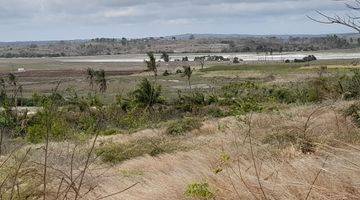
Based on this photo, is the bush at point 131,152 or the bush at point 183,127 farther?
the bush at point 183,127

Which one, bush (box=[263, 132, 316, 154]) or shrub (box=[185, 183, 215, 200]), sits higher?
shrub (box=[185, 183, 215, 200])

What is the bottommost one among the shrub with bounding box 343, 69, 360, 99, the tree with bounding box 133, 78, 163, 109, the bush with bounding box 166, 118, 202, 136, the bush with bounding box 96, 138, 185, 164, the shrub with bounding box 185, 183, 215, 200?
the tree with bounding box 133, 78, 163, 109

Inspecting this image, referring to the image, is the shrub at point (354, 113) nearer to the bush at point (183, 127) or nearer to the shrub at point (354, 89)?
the shrub at point (354, 89)

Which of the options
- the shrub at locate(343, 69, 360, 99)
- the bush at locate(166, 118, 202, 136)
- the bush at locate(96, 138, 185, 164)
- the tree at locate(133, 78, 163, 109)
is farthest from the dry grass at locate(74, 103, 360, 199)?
the tree at locate(133, 78, 163, 109)

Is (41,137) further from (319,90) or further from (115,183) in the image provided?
(319,90)

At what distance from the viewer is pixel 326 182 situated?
12.4ft

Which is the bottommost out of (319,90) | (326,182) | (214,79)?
(214,79)

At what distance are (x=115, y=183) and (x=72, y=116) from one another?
117ft

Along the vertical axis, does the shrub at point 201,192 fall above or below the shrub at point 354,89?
above

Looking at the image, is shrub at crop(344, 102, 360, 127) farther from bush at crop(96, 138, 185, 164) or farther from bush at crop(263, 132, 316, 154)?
bush at crop(96, 138, 185, 164)

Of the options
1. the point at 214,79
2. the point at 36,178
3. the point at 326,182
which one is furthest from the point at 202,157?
the point at 214,79

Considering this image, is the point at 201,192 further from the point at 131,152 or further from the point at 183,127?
the point at 183,127

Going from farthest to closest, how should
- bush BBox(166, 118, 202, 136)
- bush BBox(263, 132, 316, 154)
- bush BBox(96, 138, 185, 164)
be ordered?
bush BBox(166, 118, 202, 136) < bush BBox(96, 138, 185, 164) < bush BBox(263, 132, 316, 154)

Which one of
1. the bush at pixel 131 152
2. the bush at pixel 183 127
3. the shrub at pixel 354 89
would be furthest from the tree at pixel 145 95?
the bush at pixel 131 152
